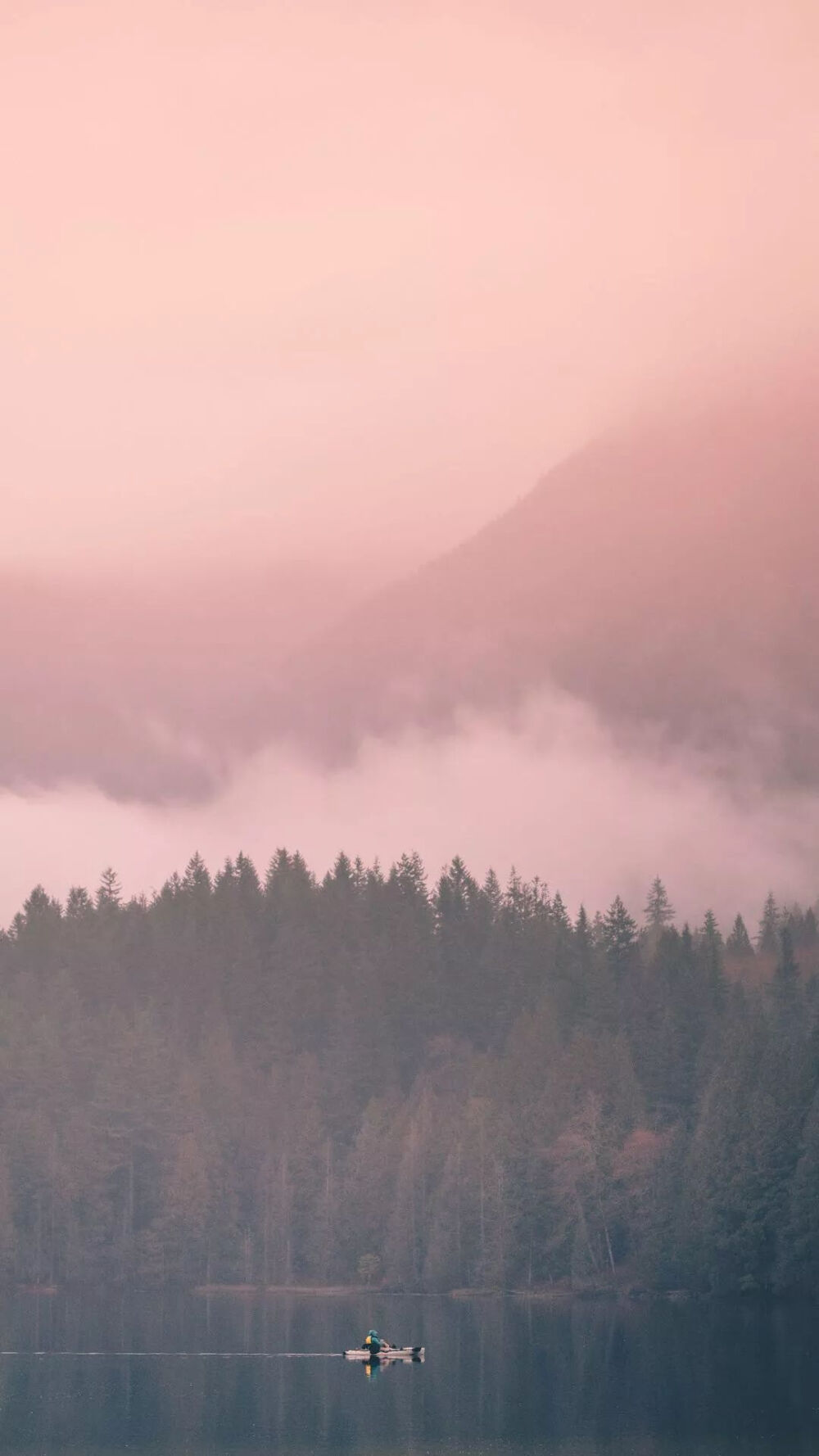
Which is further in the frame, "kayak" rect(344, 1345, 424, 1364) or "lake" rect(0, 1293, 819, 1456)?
"kayak" rect(344, 1345, 424, 1364)

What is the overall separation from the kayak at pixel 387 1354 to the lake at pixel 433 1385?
0.79 metres

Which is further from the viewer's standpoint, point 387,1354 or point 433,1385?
point 387,1354

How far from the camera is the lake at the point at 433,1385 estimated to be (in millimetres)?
91188

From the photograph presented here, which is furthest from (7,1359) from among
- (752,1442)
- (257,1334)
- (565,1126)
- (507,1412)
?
(565,1126)

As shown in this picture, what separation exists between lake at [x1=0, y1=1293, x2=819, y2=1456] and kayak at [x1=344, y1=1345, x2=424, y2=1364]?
2.58ft

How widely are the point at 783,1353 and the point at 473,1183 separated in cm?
7130

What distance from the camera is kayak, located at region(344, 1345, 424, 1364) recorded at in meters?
121

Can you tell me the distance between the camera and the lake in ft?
299

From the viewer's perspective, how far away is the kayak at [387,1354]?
12112 cm

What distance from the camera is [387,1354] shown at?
12106 cm

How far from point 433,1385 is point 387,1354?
10933 millimetres

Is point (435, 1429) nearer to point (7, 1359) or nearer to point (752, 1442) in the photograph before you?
point (752, 1442)

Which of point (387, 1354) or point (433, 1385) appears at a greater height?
point (387, 1354)

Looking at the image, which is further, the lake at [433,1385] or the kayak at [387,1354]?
the kayak at [387,1354]
